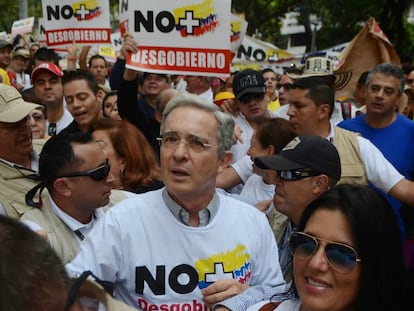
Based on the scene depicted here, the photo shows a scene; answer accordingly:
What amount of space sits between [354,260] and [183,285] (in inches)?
30.7

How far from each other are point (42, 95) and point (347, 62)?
4.11 meters

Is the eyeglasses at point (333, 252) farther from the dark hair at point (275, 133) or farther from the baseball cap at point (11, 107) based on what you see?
the baseball cap at point (11, 107)

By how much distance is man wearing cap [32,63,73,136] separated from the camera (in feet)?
20.9

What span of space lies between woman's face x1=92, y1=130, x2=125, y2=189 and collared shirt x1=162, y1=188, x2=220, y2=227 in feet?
3.83

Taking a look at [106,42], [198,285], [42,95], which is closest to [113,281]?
[198,285]

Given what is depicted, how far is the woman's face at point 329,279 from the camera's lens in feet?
7.02

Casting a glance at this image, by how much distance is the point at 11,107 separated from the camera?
13.5 ft

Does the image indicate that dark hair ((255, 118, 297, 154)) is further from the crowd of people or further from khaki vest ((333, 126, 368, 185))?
khaki vest ((333, 126, 368, 185))

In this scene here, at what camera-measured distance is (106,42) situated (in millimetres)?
7586

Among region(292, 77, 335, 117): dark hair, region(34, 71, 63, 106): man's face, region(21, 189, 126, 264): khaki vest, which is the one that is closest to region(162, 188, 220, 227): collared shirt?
region(21, 189, 126, 264): khaki vest

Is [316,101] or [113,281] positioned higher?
[316,101]

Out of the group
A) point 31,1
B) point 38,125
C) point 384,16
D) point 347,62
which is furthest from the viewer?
point 31,1

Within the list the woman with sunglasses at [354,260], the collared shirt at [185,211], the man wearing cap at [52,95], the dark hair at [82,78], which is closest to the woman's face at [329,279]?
the woman with sunglasses at [354,260]

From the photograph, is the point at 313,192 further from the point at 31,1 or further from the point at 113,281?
the point at 31,1
